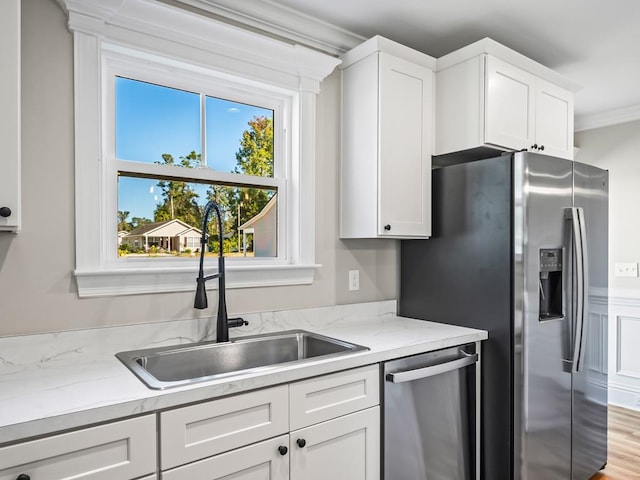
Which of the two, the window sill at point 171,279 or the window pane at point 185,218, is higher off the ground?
the window pane at point 185,218

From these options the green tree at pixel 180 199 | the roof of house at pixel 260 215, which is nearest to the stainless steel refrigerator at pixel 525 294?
the roof of house at pixel 260 215

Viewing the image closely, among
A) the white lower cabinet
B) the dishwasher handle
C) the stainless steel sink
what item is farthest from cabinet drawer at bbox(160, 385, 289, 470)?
the dishwasher handle

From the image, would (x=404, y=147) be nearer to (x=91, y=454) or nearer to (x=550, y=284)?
(x=550, y=284)

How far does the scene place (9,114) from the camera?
1266 mm

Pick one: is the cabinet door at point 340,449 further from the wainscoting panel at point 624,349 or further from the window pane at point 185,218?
the wainscoting panel at point 624,349

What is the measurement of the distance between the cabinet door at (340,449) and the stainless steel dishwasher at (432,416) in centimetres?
7

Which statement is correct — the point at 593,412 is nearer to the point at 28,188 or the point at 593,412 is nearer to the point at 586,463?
the point at 586,463

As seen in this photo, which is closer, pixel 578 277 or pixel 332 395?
pixel 332 395

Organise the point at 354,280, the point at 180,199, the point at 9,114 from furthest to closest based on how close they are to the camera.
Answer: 1. the point at 354,280
2. the point at 180,199
3. the point at 9,114

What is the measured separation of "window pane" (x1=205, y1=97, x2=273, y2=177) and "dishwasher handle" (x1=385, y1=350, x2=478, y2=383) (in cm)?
118

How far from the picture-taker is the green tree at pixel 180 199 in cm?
198

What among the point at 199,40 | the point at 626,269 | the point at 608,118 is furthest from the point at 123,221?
the point at 608,118

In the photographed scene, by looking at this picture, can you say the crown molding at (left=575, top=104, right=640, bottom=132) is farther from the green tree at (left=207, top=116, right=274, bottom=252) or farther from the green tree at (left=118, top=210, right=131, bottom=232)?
the green tree at (left=118, top=210, right=131, bottom=232)

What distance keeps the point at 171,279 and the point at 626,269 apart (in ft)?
12.1
